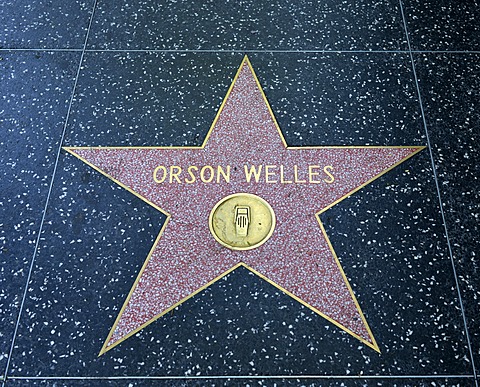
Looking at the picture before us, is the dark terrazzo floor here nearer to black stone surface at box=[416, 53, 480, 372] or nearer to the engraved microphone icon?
black stone surface at box=[416, 53, 480, 372]

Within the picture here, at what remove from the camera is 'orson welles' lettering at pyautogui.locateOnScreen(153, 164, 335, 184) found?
1.43 meters

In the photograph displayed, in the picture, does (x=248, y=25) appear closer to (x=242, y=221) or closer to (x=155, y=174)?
(x=155, y=174)

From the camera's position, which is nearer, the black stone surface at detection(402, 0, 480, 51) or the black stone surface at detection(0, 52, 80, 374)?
the black stone surface at detection(0, 52, 80, 374)

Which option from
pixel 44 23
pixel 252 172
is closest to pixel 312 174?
pixel 252 172

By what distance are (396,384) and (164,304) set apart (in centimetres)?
64

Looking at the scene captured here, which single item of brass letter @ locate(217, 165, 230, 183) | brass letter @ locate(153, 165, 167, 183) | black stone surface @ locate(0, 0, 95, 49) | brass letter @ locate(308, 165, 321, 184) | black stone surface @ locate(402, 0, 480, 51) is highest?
black stone surface @ locate(402, 0, 480, 51)

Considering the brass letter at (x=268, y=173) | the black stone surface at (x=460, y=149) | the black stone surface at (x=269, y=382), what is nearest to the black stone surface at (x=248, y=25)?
the black stone surface at (x=460, y=149)

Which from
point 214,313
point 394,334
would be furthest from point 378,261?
point 214,313

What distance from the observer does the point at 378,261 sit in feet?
4.32

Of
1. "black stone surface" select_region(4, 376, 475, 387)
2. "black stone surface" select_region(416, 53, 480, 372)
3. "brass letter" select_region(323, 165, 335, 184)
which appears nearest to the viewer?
"black stone surface" select_region(4, 376, 475, 387)

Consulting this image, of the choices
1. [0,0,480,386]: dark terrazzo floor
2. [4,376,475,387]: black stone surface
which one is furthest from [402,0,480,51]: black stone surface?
[4,376,475,387]: black stone surface

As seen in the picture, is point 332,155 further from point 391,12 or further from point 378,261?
point 391,12

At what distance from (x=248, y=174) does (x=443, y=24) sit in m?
1.03

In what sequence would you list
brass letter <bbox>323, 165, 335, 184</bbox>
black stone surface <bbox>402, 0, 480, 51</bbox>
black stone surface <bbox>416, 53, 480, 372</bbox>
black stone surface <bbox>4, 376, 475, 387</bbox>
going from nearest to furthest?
black stone surface <bbox>4, 376, 475, 387</bbox>
black stone surface <bbox>416, 53, 480, 372</bbox>
brass letter <bbox>323, 165, 335, 184</bbox>
black stone surface <bbox>402, 0, 480, 51</bbox>
